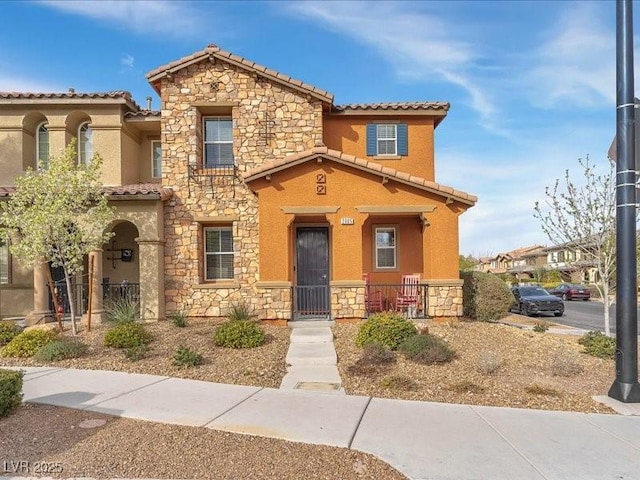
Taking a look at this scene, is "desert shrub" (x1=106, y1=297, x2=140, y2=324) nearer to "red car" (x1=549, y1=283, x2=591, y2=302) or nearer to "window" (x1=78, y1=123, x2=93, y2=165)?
"window" (x1=78, y1=123, x2=93, y2=165)

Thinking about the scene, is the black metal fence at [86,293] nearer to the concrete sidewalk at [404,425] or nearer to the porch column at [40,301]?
the porch column at [40,301]

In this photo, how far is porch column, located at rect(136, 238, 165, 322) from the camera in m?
13.6

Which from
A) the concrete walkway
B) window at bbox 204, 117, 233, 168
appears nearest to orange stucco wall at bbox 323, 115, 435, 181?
window at bbox 204, 117, 233, 168

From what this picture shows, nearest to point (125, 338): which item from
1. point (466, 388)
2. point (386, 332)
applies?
point (386, 332)

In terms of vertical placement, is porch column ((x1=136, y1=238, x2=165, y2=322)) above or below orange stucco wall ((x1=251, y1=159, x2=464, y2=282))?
below

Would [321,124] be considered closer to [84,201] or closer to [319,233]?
[319,233]

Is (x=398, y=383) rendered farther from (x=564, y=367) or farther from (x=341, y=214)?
(x=341, y=214)

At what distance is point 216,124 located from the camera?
14.9 m

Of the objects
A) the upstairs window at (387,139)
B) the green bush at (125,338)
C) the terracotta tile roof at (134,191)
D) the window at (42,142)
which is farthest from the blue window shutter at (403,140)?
the window at (42,142)

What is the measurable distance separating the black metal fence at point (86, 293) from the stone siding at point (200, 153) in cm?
114

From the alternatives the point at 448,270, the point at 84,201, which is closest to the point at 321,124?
the point at 448,270

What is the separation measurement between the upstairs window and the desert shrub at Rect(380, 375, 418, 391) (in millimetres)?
9383

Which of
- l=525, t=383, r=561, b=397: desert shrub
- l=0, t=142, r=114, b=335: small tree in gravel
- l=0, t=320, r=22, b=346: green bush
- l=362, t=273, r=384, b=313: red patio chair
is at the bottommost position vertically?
l=525, t=383, r=561, b=397: desert shrub

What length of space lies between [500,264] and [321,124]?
263 feet
